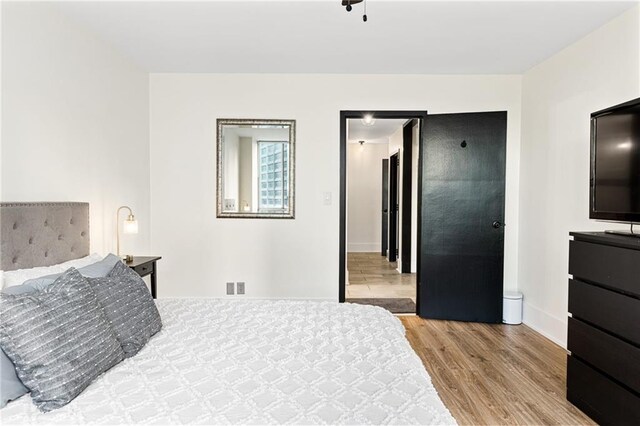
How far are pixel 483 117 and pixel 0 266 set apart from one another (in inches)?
152

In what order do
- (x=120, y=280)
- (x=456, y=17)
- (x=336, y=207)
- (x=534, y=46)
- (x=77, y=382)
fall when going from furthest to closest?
(x=336, y=207) → (x=534, y=46) → (x=456, y=17) → (x=120, y=280) → (x=77, y=382)

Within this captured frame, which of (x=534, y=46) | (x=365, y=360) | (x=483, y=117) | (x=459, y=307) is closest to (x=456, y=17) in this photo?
(x=534, y=46)

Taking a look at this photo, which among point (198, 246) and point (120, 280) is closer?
point (120, 280)

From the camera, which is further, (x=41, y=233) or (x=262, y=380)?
(x=41, y=233)

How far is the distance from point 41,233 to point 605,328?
311cm

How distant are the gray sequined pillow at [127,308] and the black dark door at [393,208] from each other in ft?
19.1

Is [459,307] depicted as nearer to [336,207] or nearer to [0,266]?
[336,207]

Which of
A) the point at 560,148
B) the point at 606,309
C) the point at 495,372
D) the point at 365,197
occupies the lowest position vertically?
the point at 495,372

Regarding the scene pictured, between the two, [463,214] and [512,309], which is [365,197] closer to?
[463,214]

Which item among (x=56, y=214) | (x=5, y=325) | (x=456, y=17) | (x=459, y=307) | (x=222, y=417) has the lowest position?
(x=459, y=307)

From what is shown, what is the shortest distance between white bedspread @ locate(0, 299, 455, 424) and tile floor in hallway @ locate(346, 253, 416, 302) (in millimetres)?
2845

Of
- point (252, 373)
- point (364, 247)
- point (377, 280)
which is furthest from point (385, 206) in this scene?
point (252, 373)

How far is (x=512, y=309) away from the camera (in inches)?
144

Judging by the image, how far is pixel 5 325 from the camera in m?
1.21
